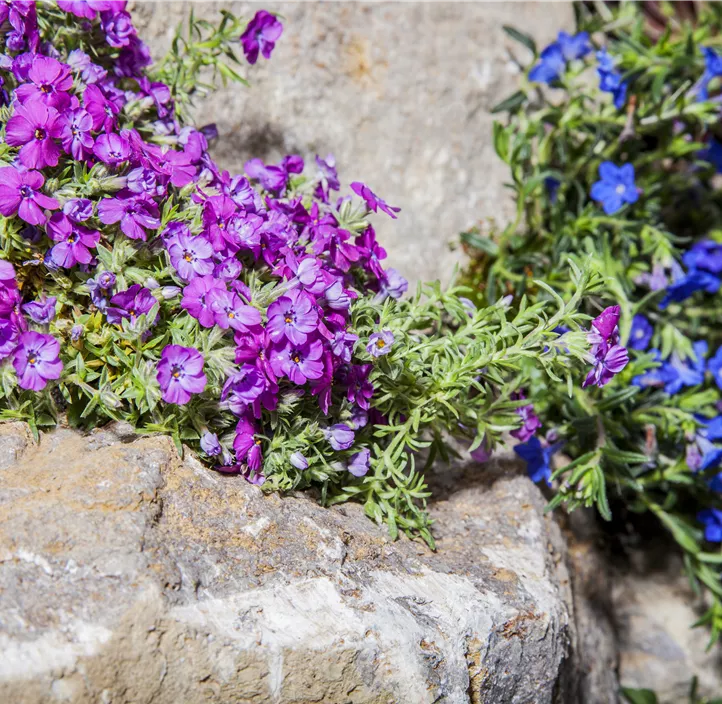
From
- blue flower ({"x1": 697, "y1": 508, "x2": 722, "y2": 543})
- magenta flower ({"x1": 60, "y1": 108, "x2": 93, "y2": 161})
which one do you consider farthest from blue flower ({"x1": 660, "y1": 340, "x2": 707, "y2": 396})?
magenta flower ({"x1": 60, "y1": 108, "x2": 93, "y2": 161})

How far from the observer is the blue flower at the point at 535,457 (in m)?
2.76

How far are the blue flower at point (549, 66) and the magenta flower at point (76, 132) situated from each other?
2.05 m

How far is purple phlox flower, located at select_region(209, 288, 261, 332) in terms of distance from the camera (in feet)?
6.37

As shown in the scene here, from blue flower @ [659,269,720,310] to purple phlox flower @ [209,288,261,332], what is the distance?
202 centimetres

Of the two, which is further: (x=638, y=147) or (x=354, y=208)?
(x=638, y=147)

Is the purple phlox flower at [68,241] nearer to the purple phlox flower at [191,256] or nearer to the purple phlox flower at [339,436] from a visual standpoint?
the purple phlox flower at [191,256]

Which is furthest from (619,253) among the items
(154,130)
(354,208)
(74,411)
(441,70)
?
(74,411)

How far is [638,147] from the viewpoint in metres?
3.47

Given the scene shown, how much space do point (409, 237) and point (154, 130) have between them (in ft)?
3.92

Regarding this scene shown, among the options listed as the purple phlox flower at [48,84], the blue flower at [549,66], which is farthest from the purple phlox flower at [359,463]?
the blue flower at [549,66]

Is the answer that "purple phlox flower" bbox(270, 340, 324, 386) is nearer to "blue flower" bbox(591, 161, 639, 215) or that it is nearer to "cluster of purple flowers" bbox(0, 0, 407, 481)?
"cluster of purple flowers" bbox(0, 0, 407, 481)

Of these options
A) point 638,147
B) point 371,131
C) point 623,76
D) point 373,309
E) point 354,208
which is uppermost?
point 623,76

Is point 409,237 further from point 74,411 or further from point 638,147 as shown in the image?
point 74,411

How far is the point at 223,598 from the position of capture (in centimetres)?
184
